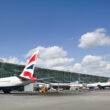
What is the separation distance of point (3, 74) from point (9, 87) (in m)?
46.1

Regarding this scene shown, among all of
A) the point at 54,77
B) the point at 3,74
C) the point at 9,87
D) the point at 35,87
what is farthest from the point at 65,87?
the point at 9,87

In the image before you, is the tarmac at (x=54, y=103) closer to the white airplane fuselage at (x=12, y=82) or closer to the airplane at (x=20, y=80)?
the white airplane fuselage at (x=12, y=82)

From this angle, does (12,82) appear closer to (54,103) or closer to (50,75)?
(54,103)

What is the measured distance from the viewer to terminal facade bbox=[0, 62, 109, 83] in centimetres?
8369

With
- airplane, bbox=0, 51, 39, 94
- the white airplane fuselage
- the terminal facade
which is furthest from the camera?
the terminal facade

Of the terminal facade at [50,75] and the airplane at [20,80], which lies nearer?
the airplane at [20,80]

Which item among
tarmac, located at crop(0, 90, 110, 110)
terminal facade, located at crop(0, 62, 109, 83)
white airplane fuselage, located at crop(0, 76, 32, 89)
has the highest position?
terminal facade, located at crop(0, 62, 109, 83)

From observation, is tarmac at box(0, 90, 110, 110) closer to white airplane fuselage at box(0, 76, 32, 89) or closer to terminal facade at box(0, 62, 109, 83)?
white airplane fuselage at box(0, 76, 32, 89)

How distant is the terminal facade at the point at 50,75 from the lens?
275 feet

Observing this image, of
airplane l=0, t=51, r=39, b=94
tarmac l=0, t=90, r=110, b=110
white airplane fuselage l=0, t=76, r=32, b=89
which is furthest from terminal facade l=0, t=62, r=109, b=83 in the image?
tarmac l=0, t=90, r=110, b=110

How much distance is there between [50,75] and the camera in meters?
113

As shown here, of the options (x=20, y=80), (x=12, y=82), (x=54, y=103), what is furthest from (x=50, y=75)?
(x=54, y=103)

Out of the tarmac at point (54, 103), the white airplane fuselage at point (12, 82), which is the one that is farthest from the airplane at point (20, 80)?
the tarmac at point (54, 103)

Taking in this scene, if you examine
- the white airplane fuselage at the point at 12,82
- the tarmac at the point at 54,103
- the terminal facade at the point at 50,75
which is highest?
the terminal facade at the point at 50,75
